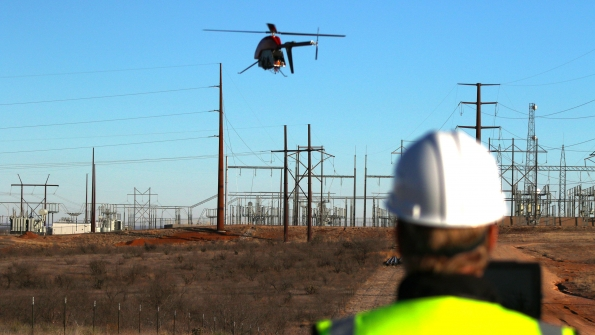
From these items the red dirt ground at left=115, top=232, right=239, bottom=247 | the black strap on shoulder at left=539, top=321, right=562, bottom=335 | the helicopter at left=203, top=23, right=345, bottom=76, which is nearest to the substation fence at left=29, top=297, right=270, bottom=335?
the helicopter at left=203, top=23, right=345, bottom=76

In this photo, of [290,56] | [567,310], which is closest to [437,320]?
[290,56]

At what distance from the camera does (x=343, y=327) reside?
159 cm

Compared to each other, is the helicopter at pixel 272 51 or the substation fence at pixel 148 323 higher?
the helicopter at pixel 272 51

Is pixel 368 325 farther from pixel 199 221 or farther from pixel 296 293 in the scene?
pixel 199 221

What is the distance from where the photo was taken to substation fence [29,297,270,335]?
51.4 feet

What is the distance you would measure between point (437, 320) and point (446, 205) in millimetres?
335

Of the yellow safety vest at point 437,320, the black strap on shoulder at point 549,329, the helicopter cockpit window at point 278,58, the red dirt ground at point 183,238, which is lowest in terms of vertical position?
the red dirt ground at point 183,238

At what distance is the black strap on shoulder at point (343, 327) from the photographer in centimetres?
156

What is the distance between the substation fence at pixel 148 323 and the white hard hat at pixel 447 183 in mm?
13810

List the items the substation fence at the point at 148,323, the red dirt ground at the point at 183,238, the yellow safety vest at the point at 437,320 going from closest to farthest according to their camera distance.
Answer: the yellow safety vest at the point at 437,320 < the substation fence at the point at 148,323 < the red dirt ground at the point at 183,238

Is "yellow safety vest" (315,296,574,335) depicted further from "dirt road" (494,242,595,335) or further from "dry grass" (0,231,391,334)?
"dry grass" (0,231,391,334)

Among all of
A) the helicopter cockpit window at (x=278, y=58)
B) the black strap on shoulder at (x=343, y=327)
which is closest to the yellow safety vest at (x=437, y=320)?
the black strap on shoulder at (x=343, y=327)

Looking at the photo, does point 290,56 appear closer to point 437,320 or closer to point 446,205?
point 446,205

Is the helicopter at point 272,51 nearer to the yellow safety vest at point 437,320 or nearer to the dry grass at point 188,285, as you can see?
the dry grass at point 188,285
